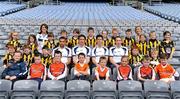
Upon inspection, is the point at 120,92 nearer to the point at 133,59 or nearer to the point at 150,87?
the point at 150,87

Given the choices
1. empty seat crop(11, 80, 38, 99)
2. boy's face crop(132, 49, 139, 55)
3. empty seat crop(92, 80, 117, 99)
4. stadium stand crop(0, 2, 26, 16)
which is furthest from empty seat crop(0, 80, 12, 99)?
stadium stand crop(0, 2, 26, 16)

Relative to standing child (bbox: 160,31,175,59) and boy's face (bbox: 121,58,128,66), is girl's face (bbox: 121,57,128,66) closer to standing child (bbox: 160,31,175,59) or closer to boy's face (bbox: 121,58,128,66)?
boy's face (bbox: 121,58,128,66)

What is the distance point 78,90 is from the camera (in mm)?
6609

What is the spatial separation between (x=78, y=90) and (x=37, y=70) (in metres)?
1.13

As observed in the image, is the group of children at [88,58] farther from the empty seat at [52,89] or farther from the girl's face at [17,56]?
the empty seat at [52,89]

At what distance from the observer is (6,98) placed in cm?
641

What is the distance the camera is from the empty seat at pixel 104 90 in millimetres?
6453

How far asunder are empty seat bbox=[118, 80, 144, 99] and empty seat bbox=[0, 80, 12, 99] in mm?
1849

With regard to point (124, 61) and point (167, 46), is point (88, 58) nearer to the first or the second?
point (124, 61)

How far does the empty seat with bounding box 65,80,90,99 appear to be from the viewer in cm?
646

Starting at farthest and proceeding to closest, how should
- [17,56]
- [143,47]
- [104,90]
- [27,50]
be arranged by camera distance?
1. [143,47]
2. [27,50]
3. [17,56]
4. [104,90]

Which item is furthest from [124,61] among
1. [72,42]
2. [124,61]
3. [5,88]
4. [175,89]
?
[5,88]

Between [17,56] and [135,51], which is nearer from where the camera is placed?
[17,56]

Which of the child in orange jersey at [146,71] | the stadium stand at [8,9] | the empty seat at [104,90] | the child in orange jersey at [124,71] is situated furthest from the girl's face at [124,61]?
the stadium stand at [8,9]
